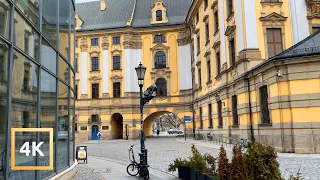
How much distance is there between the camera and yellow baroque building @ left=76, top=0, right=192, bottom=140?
4278 cm

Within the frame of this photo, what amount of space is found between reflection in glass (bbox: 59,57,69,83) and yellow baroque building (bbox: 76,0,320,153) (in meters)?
11.0

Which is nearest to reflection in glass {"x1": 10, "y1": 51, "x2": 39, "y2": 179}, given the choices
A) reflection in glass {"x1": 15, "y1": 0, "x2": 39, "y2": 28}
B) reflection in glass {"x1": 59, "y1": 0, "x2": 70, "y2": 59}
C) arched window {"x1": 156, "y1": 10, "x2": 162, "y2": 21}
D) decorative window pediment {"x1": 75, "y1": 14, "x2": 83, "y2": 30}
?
reflection in glass {"x1": 15, "y1": 0, "x2": 39, "y2": 28}

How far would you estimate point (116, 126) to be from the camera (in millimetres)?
45969

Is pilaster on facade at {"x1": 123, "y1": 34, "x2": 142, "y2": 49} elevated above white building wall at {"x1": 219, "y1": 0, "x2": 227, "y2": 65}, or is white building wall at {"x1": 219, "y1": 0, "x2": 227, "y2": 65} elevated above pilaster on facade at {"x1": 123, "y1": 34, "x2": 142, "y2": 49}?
pilaster on facade at {"x1": 123, "y1": 34, "x2": 142, "y2": 49}

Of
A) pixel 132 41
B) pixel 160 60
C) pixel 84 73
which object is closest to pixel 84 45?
pixel 84 73

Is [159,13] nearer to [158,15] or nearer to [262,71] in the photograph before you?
[158,15]

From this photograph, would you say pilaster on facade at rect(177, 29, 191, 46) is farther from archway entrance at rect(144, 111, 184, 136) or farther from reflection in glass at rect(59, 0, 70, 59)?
reflection in glass at rect(59, 0, 70, 59)

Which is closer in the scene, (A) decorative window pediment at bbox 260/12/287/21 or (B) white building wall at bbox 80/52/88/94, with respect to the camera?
(A) decorative window pediment at bbox 260/12/287/21

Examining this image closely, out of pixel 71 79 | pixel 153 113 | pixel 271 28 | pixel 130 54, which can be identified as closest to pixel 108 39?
pixel 130 54

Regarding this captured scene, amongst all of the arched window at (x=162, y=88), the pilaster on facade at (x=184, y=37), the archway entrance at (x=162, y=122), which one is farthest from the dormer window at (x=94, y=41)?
the archway entrance at (x=162, y=122)

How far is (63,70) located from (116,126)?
35.5m

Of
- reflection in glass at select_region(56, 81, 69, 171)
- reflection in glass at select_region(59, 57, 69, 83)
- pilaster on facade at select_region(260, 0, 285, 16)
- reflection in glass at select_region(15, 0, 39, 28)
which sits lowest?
reflection in glass at select_region(56, 81, 69, 171)

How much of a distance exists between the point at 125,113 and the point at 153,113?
452 centimetres

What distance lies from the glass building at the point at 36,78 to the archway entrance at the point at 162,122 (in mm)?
33449
